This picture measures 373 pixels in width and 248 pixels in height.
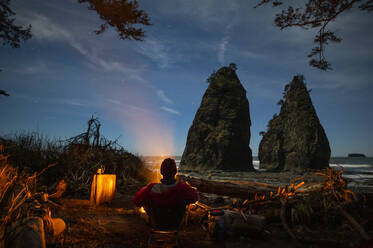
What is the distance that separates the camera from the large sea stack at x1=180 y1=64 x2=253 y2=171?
5631 centimetres

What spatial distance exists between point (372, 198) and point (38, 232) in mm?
5924

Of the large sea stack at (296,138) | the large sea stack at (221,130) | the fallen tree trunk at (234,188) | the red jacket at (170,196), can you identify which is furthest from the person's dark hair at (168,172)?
the large sea stack at (296,138)

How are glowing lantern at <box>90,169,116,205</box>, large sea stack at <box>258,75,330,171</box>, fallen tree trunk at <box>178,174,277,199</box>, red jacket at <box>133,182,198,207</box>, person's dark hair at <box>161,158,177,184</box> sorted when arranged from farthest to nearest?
large sea stack at <box>258,75,330,171</box>
glowing lantern at <box>90,169,116,205</box>
fallen tree trunk at <box>178,174,277,199</box>
person's dark hair at <box>161,158,177,184</box>
red jacket at <box>133,182,198,207</box>

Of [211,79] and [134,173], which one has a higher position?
[211,79]

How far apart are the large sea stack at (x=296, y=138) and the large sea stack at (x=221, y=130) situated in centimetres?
1062

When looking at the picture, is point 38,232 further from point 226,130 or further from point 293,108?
point 293,108

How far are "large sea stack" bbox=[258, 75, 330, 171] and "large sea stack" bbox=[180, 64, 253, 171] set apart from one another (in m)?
10.6

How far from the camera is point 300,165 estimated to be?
191 feet

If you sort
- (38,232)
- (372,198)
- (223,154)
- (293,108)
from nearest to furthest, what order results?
(38,232) < (372,198) < (223,154) < (293,108)

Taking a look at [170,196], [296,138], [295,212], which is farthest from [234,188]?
[296,138]

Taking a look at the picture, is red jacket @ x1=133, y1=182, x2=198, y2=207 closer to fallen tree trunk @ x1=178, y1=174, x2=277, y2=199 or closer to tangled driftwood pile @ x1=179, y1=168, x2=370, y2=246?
tangled driftwood pile @ x1=179, y1=168, x2=370, y2=246

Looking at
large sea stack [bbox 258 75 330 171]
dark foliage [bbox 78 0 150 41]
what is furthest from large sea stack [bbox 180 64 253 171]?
dark foliage [bbox 78 0 150 41]

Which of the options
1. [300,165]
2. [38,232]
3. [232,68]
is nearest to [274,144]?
[300,165]

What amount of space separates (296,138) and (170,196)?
65297 millimetres
